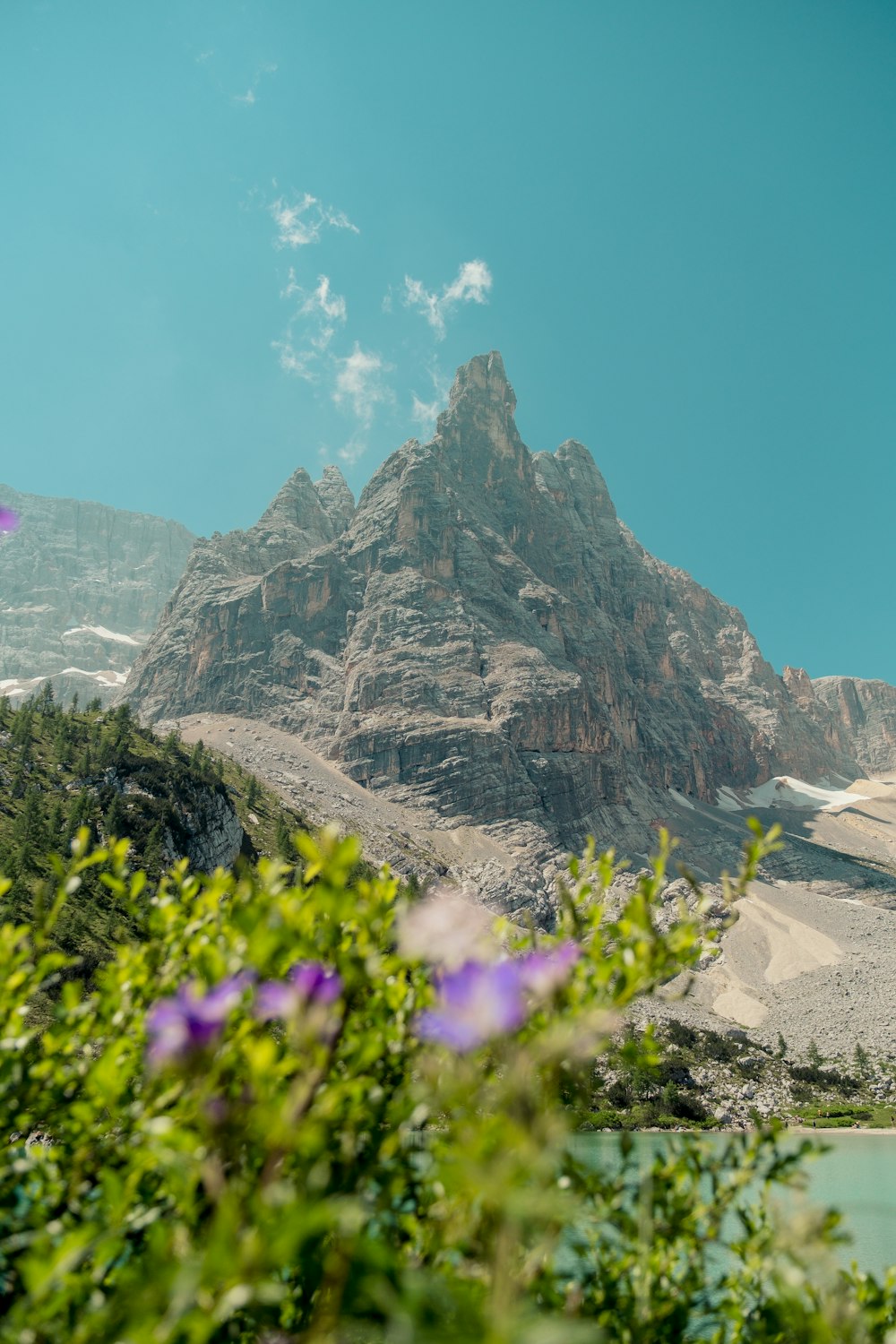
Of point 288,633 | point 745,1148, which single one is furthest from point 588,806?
point 745,1148

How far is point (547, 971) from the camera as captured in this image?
364 cm

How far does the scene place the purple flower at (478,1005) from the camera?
2979 millimetres

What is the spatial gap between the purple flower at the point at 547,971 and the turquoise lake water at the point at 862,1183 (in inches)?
793

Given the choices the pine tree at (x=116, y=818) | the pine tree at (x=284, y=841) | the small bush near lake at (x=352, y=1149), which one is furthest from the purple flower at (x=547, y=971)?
the pine tree at (x=284, y=841)

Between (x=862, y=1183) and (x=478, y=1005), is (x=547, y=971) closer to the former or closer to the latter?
(x=478, y=1005)

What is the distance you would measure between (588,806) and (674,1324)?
6837 inches

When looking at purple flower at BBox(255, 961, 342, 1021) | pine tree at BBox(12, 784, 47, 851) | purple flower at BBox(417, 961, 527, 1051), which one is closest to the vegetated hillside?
pine tree at BBox(12, 784, 47, 851)

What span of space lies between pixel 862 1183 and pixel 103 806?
7606 centimetres

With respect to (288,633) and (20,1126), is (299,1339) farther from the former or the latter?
(288,633)

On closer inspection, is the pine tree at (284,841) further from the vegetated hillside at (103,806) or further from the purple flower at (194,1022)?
the purple flower at (194,1022)

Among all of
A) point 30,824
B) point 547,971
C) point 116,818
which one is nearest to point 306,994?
point 547,971

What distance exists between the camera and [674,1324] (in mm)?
4660

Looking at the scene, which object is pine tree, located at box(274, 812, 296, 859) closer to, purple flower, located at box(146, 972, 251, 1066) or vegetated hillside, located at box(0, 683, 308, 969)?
vegetated hillside, located at box(0, 683, 308, 969)

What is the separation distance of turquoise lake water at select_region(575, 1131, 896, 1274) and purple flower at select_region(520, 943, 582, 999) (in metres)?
20.1
